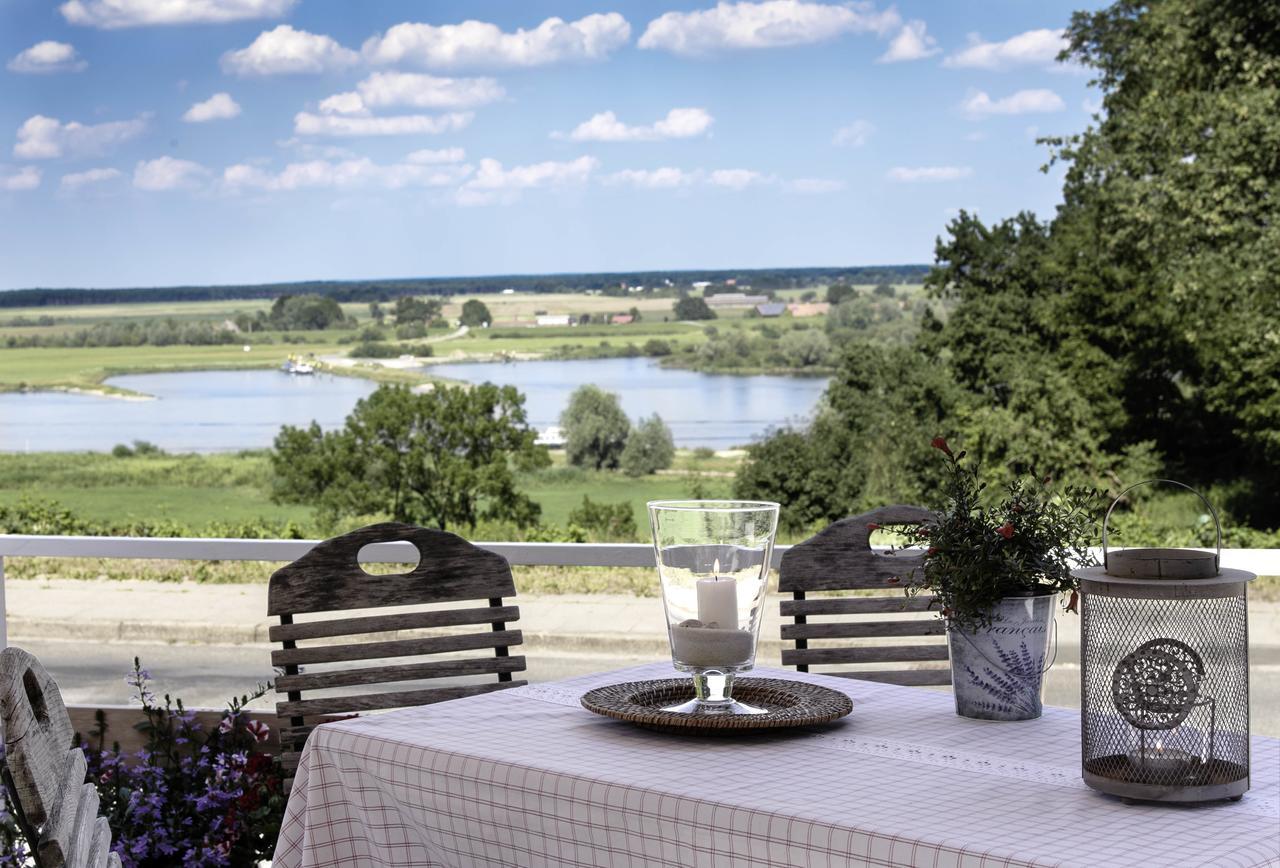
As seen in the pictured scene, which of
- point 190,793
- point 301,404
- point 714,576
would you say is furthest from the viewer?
point 301,404

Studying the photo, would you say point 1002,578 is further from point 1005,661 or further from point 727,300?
point 727,300

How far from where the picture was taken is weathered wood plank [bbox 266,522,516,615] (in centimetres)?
219

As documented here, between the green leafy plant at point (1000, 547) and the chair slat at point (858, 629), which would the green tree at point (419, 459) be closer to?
the chair slat at point (858, 629)

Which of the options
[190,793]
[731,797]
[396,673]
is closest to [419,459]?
[190,793]

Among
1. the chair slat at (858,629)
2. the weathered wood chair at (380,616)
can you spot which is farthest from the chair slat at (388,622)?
the chair slat at (858,629)

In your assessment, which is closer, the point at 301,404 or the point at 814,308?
the point at 814,308

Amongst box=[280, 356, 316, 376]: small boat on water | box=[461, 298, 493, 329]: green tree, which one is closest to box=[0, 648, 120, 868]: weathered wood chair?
box=[461, 298, 493, 329]: green tree

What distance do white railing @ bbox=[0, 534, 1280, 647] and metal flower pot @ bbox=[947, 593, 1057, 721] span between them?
1036 millimetres

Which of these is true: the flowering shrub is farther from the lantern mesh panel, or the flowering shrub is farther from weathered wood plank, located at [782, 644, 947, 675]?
the lantern mesh panel

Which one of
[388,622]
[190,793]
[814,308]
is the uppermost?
[814,308]

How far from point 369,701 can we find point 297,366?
2373 centimetres

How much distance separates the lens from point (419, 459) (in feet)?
77.6

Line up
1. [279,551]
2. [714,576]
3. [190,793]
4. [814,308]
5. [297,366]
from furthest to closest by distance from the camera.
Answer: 1. [297,366]
2. [814,308]
3. [279,551]
4. [190,793]
5. [714,576]

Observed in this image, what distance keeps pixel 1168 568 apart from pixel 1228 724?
14 centimetres
